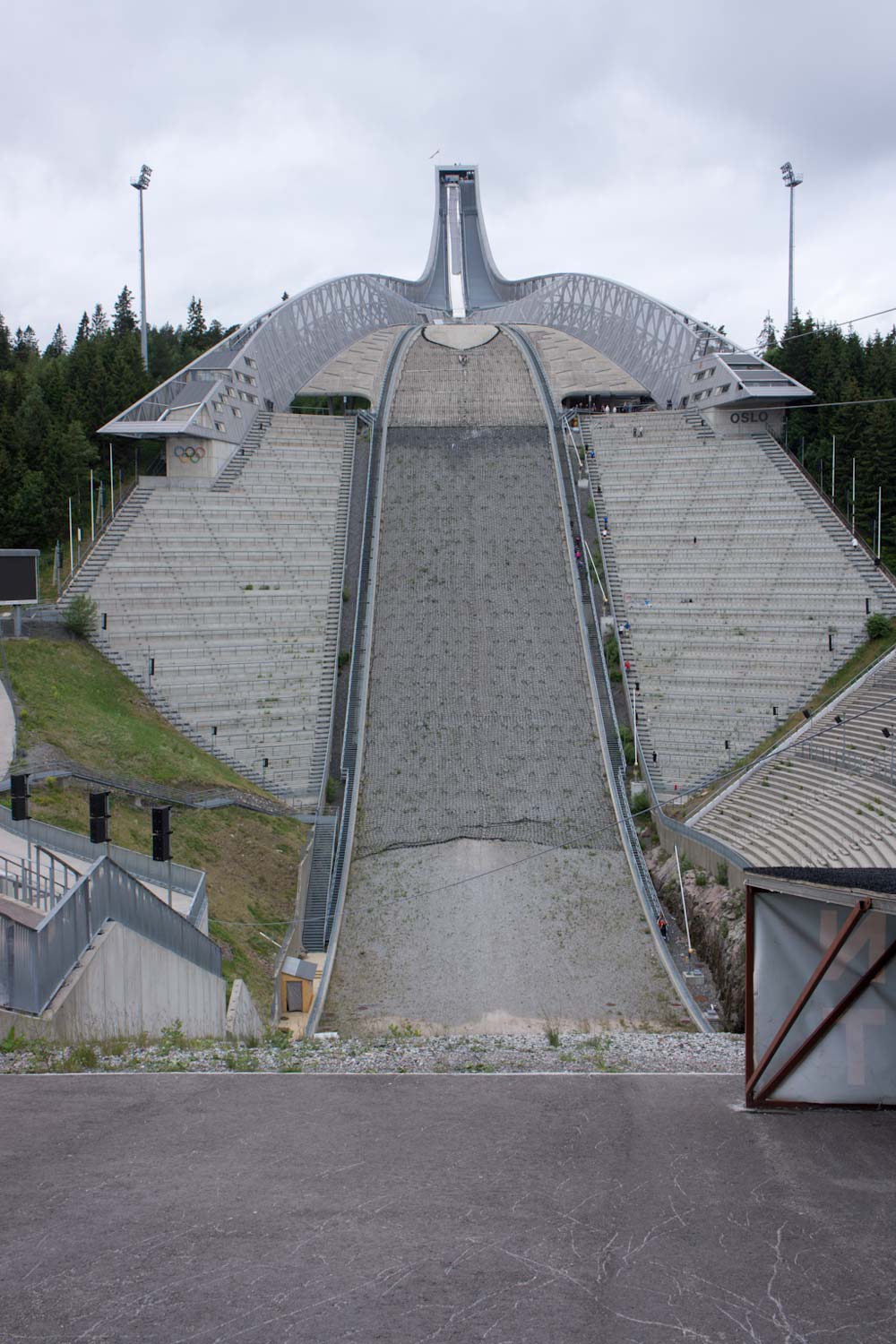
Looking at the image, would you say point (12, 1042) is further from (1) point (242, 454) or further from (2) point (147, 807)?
(1) point (242, 454)

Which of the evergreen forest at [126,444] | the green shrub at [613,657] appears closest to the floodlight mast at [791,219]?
the evergreen forest at [126,444]

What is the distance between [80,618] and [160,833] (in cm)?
1681

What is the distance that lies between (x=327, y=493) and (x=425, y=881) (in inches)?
781

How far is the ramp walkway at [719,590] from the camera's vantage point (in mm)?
30141

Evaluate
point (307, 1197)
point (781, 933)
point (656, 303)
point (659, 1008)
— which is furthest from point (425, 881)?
point (656, 303)

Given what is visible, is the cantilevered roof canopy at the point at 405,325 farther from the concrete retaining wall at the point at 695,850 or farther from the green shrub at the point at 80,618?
the concrete retaining wall at the point at 695,850

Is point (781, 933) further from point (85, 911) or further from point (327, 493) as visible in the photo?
point (327, 493)

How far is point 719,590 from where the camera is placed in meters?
34.9

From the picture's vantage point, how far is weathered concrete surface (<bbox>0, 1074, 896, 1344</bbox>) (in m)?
4.81

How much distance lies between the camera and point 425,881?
79.1ft

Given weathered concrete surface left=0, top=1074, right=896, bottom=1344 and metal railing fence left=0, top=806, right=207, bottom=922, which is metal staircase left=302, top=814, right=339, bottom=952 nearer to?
metal railing fence left=0, top=806, right=207, bottom=922

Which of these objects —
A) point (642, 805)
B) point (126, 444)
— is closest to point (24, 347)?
point (126, 444)

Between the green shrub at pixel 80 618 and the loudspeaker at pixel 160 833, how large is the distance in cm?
1655

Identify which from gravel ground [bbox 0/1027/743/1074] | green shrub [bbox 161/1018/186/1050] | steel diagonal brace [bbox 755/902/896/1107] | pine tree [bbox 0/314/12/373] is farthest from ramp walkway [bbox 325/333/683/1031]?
pine tree [bbox 0/314/12/373]
